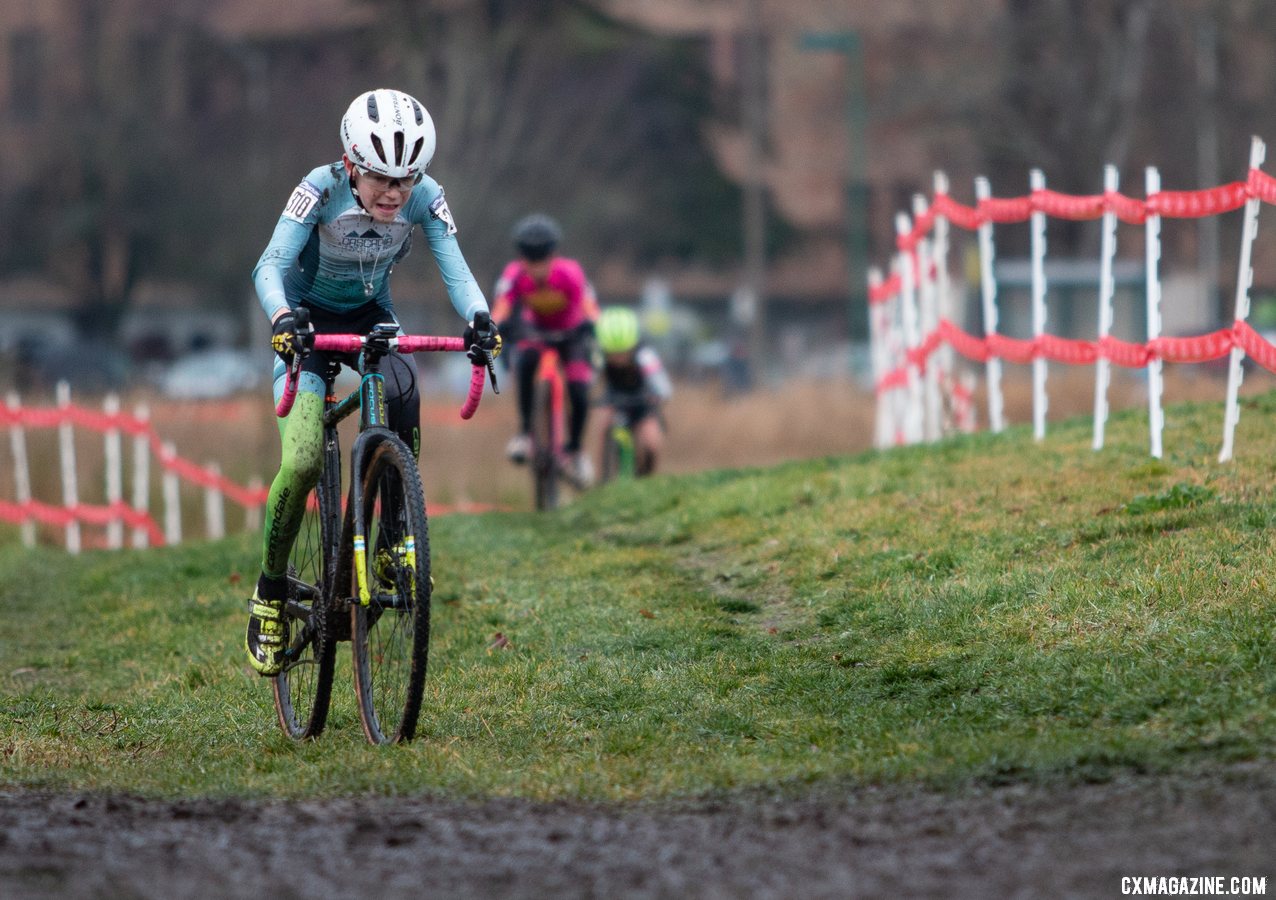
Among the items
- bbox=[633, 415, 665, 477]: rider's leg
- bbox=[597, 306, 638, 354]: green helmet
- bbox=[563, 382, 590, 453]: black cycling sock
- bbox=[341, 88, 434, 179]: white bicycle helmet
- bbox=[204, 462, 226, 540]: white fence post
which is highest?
bbox=[341, 88, 434, 179]: white bicycle helmet

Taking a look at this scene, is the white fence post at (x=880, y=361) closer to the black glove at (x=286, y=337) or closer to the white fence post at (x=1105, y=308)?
the white fence post at (x=1105, y=308)

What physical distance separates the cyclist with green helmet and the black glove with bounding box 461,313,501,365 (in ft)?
29.7

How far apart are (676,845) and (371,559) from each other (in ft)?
6.35

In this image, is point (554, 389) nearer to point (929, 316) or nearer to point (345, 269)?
point (929, 316)

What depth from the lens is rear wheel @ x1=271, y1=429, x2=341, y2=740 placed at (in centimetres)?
661

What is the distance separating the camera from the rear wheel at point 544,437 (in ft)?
47.8

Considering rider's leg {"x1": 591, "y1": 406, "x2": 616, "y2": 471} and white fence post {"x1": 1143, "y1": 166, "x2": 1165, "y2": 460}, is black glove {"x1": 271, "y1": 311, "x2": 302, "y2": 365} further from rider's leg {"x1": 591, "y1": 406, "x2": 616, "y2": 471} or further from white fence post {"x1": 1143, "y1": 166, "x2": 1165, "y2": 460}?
rider's leg {"x1": 591, "y1": 406, "x2": 616, "y2": 471}

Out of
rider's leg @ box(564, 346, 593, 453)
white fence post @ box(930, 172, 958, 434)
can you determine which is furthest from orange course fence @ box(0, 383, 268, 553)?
white fence post @ box(930, 172, 958, 434)

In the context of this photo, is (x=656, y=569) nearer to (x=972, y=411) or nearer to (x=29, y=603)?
(x=29, y=603)

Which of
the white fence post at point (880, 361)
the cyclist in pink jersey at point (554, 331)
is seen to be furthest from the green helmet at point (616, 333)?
the white fence post at point (880, 361)

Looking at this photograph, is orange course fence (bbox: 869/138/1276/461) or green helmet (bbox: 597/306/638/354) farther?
green helmet (bbox: 597/306/638/354)

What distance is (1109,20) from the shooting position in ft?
150

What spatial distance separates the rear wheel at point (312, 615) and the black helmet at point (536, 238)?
697 centimetres

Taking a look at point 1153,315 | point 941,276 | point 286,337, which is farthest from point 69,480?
point 286,337
